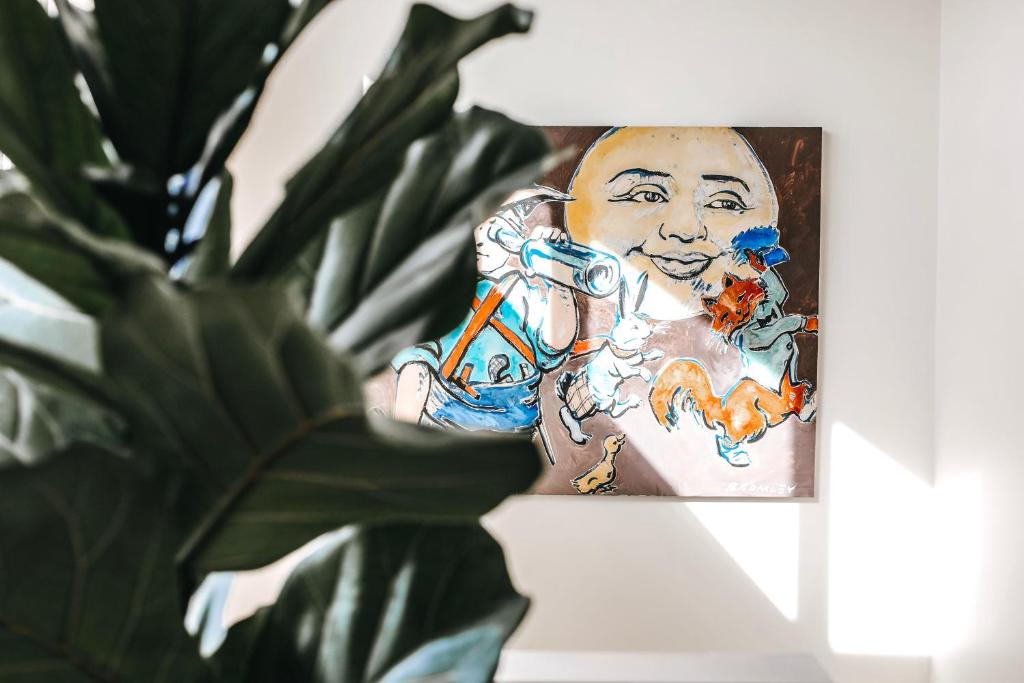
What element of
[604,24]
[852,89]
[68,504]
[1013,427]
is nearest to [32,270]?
[68,504]

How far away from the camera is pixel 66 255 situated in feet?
0.57

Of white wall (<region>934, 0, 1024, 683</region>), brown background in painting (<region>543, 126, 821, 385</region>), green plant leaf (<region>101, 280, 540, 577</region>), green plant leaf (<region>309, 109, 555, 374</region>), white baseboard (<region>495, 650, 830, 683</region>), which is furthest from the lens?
brown background in painting (<region>543, 126, 821, 385</region>)

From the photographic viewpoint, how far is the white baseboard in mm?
1206

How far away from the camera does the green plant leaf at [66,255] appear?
14 cm

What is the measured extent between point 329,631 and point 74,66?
0.65 ft

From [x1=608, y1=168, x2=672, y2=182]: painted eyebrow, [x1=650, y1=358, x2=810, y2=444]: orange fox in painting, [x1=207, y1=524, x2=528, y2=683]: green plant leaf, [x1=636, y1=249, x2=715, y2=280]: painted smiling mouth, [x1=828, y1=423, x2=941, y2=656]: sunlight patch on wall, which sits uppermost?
[x1=608, y1=168, x2=672, y2=182]: painted eyebrow

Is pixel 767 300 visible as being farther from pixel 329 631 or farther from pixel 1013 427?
pixel 329 631

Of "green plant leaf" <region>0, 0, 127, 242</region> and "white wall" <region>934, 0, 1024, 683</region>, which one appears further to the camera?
"white wall" <region>934, 0, 1024, 683</region>

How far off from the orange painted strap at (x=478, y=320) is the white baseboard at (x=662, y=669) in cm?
121

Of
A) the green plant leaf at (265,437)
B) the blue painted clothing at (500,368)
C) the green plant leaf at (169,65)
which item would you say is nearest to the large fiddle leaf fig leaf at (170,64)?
the green plant leaf at (169,65)

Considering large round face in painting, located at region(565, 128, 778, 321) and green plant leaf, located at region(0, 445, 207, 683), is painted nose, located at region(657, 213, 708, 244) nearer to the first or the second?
large round face in painting, located at region(565, 128, 778, 321)
